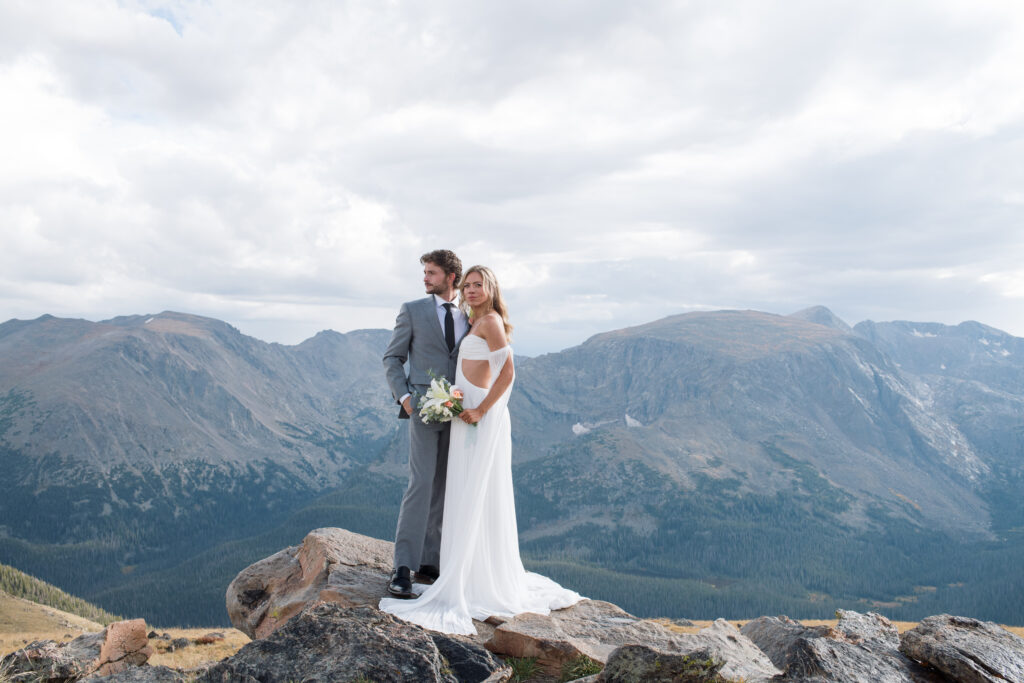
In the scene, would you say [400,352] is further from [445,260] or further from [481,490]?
[481,490]

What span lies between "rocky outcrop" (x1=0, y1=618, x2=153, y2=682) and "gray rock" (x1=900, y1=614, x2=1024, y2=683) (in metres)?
11.7

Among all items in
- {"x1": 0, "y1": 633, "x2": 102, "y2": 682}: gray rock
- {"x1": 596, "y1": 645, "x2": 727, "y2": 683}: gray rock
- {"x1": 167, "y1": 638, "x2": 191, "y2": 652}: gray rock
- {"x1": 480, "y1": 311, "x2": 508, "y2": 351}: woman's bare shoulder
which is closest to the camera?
{"x1": 596, "y1": 645, "x2": 727, "y2": 683}: gray rock

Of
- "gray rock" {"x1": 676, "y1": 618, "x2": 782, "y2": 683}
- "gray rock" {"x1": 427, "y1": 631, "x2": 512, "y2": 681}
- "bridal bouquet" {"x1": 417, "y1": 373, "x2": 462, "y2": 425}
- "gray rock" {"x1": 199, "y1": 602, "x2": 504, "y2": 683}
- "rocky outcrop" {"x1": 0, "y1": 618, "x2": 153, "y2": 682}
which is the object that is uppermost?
"bridal bouquet" {"x1": 417, "y1": 373, "x2": 462, "y2": 425}

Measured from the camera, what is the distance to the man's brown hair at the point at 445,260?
1318cm

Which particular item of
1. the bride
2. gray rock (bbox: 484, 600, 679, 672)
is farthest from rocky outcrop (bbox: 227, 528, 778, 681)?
the bride

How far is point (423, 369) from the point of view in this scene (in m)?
13.3

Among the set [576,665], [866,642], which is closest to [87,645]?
[576,665]

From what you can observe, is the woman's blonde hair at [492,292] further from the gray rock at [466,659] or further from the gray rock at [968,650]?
the gray rock at [968,650]

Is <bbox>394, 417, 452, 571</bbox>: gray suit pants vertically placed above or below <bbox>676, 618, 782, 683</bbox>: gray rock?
above

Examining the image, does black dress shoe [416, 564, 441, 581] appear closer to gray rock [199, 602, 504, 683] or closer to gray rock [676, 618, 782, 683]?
gray rock [199, 602, 504, 683]

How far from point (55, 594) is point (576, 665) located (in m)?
190

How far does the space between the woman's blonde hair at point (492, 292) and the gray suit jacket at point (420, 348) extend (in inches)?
31.3

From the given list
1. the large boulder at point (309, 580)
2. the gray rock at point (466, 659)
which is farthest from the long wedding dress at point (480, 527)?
the gray rock at point (466, 659)

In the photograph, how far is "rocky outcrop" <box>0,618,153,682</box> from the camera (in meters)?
11.5
